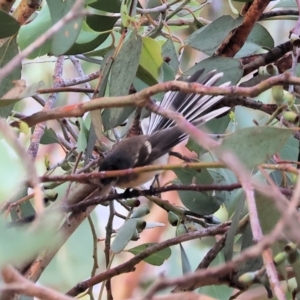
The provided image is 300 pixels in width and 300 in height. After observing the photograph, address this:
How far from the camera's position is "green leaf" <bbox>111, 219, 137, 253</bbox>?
752mm

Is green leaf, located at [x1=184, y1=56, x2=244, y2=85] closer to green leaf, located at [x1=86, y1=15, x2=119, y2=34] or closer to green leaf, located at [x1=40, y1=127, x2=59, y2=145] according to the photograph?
green leaf, located at [x1=86, y1=15, x2=119, y2=34]

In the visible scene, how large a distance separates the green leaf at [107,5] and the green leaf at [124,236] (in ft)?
0.97

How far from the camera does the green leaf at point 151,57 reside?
2.16 ft

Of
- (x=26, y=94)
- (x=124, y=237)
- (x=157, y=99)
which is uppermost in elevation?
(x=26, y=94)

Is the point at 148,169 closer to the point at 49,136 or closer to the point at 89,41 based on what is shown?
the point at 89,41

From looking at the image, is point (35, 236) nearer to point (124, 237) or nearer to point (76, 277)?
point (76, 277)

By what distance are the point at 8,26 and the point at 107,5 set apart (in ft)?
0.47

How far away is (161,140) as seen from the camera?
77 cm

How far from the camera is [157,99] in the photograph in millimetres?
798

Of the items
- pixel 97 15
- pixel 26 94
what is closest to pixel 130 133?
pixel 97 15

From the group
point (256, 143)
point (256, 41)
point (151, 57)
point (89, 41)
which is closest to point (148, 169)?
point (256, 143)

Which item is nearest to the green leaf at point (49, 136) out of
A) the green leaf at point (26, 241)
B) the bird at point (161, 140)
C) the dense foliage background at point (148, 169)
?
the dense foliage background at point (148, 169)

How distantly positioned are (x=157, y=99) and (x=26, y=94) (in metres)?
0.26

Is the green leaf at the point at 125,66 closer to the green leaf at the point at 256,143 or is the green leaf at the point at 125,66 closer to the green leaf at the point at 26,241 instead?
the green leaf at the point at 256,143
